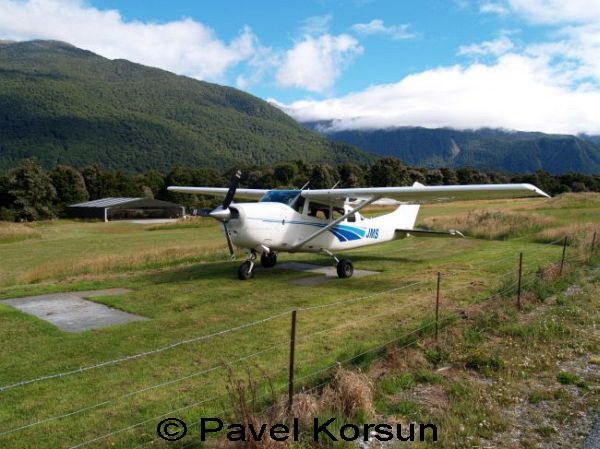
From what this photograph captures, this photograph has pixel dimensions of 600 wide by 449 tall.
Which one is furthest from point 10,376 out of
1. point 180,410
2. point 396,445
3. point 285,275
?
point 285,275

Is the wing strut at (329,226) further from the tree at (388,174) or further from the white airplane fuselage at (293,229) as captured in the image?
the tree at (388,174)

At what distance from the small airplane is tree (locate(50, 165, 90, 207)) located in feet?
267

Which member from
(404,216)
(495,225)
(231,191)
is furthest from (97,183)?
(231,191)

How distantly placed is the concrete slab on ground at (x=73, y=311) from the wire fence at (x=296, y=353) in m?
2.24

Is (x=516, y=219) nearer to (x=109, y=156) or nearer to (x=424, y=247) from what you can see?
(x=424, y=247)

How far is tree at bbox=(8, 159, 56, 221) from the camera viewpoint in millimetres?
73875

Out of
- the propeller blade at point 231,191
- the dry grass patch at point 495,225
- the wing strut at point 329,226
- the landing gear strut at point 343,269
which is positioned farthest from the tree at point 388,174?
the propeller blade at point 231,191

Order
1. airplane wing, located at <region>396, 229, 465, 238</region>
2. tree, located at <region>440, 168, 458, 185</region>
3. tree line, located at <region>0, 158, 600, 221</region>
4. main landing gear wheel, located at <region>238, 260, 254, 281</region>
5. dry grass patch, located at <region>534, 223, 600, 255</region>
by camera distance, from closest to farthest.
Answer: main landing gear wheel, located at <region>238, 260, 254, 281</region>
airplane wing, located at <region>396, 229, 465, 238</region>
dry grass patch, located at <region>534, 223, 600, 255</region>
tree line, located at <region>0, 158, 600, 221</region>
tree, located at <region>440, 168, 458, 185</region>

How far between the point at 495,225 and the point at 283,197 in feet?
54.1

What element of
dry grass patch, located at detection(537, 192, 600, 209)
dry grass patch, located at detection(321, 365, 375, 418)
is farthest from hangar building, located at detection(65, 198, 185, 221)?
dry grass patch, located at detection(321, 365, 375, 418)

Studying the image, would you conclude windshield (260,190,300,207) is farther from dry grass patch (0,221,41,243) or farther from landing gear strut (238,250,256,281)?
dry grass patch (0,221,41,243)

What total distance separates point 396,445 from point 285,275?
33.5 feet

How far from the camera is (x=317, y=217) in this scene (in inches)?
583

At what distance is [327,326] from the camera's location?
29.2 feet
